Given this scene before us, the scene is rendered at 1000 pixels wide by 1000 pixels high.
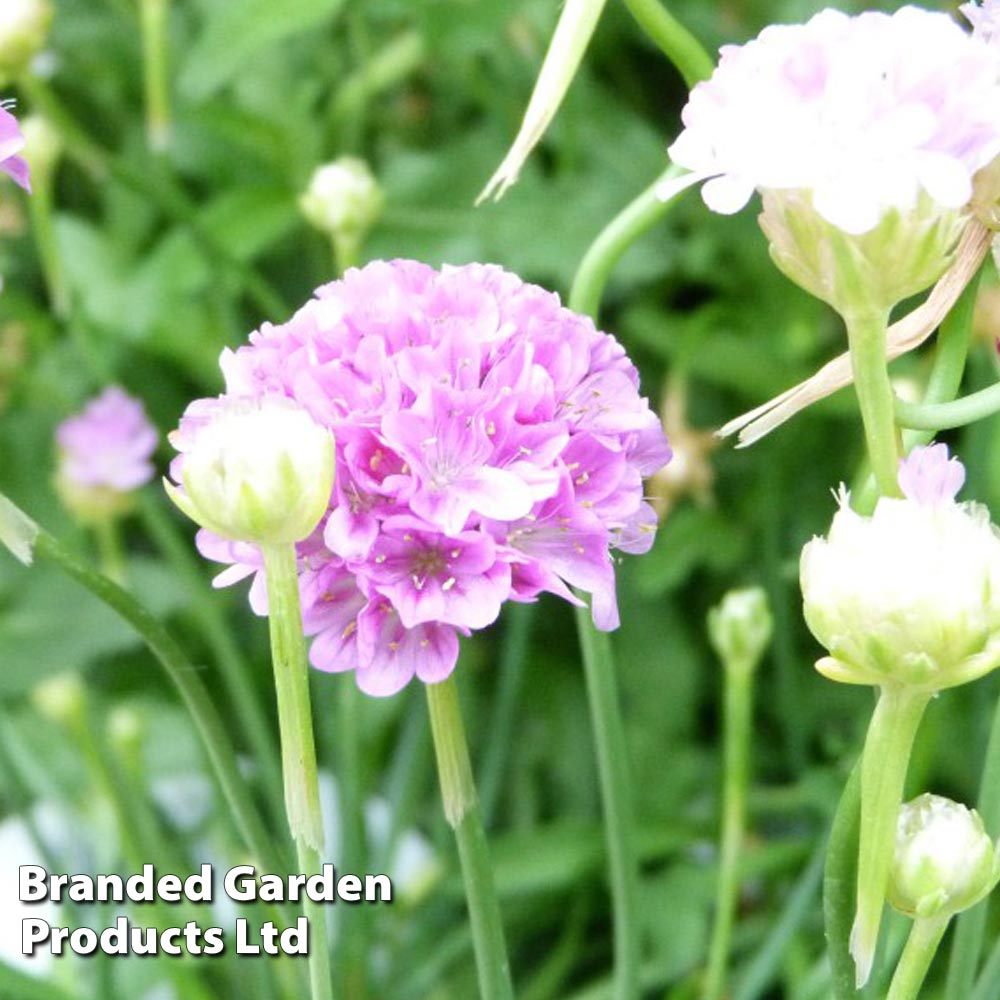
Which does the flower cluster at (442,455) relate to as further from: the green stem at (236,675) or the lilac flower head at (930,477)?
the green stem at (236,675)

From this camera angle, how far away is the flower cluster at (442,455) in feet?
0.91

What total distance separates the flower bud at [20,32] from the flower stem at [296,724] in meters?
0.33

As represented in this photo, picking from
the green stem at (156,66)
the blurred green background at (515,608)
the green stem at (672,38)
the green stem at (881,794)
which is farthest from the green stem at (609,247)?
the green stem at (156,66)

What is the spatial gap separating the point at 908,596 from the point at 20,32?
41 centimetres

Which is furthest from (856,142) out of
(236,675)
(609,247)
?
(236,675)

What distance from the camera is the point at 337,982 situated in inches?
20.5

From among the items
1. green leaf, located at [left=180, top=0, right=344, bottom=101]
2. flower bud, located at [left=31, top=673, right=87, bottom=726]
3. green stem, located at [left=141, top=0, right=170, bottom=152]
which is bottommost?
flower bud, located at [left=31, top=673, right=87, bottom=726]

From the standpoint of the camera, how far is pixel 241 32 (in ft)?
1.87

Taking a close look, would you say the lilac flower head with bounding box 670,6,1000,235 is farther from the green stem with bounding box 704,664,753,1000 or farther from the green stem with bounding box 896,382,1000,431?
the green stem with bounding box 704,664,753,1000

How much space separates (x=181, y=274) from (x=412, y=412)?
0.42 m

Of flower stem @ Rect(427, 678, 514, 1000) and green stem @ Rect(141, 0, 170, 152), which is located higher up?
green stem @ Rect(141, 0, 170, 152)

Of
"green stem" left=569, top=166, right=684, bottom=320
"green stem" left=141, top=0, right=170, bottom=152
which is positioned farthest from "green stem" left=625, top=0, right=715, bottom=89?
"green stem" left=141, top=0, right=170, bottom=152

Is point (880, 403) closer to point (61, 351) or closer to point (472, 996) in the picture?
point (472, 996)

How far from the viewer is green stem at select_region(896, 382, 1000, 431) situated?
27 centimetres
